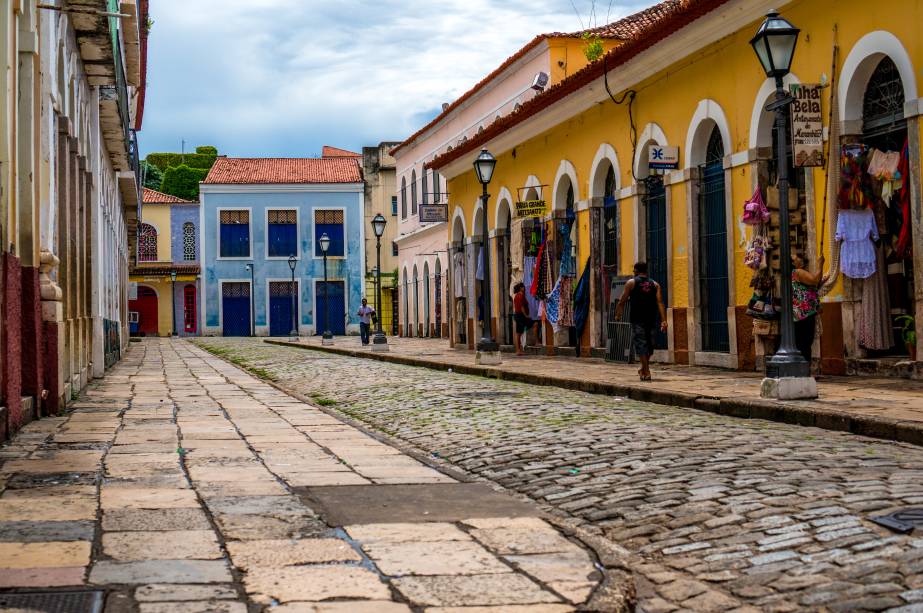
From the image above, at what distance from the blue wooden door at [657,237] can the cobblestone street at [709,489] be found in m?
6.20

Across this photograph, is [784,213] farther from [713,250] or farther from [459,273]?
[459,273]

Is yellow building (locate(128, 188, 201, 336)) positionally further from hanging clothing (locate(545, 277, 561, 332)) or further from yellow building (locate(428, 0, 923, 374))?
hanging clothing (locate(545, 277, 561, 332))

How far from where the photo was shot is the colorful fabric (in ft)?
41.0

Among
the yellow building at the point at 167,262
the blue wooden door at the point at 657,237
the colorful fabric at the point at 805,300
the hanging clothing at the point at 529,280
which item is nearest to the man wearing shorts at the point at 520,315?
the hanging clothing at the point at 529,280

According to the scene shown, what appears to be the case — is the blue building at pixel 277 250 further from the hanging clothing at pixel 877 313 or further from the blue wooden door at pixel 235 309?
the hanging clothing at pixel 877 313

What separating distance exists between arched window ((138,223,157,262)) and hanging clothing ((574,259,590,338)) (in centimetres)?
4084

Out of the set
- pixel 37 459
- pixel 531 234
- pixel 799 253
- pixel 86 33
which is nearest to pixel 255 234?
pixel 531 234

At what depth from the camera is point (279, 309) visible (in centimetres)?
5544

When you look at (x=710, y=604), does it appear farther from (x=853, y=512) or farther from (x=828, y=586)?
(x=853, y=512)

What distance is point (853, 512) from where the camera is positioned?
511cm

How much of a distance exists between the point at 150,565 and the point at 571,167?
56.5 ft

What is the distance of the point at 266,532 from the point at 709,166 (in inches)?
482

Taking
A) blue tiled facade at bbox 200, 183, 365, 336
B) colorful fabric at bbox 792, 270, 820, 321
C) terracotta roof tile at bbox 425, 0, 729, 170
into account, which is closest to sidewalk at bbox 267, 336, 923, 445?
colorful fabric at bbox 792, 270, 820, 321

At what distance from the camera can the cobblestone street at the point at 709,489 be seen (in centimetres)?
420
